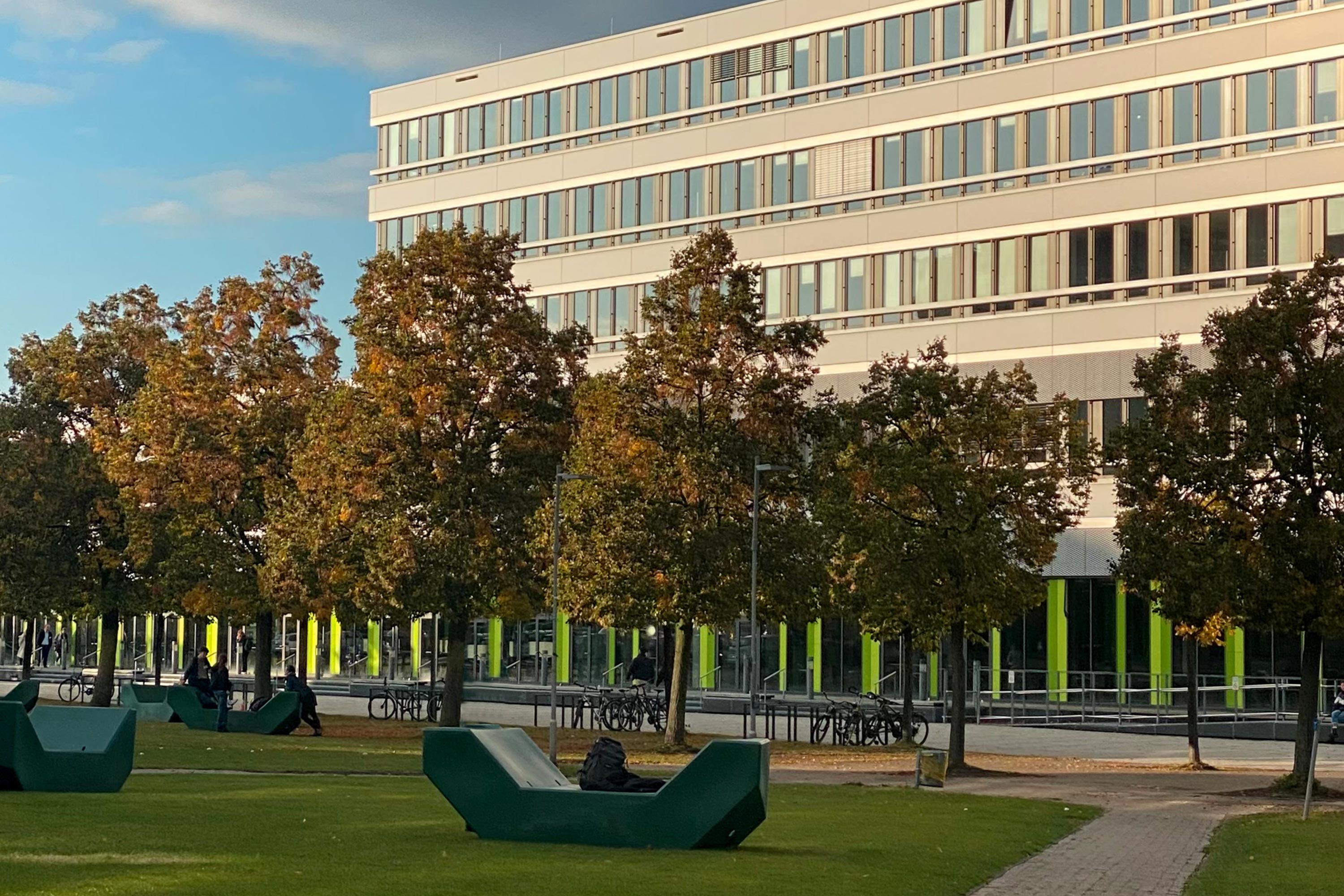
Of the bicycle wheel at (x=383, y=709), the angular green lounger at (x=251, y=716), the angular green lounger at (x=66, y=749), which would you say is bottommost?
the bicycle wheel at (x=383, y=709)

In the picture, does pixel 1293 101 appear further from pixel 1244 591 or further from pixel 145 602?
pixel 145 602

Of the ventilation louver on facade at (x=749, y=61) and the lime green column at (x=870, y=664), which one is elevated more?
the ventilation louver on facade at (x=749, y=61)

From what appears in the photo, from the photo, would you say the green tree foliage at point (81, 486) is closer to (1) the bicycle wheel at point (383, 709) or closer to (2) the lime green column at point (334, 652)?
(1) the bicycle wheel at point (383, 709)

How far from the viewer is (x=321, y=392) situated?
4819cm

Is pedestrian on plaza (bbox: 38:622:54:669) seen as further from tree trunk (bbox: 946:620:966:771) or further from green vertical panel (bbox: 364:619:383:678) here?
tree trunk (bbox: 946:620:966:771)

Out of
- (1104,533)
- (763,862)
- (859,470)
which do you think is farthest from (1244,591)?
(1104,533)

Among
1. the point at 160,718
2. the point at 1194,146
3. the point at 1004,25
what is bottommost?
the point at 160,718

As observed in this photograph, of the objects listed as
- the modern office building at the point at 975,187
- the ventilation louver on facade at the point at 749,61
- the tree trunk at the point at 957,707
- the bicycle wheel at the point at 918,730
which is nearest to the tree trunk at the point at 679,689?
the bicycle wheel at the point at 918,730

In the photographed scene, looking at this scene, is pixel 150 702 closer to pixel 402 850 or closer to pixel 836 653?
pixel 836 653

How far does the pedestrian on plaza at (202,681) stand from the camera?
4369cm

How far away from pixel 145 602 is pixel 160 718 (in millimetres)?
9660

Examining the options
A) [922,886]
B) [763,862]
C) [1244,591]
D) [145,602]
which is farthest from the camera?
[145,602]

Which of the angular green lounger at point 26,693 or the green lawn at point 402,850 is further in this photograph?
the angular green lounger at point 26,693

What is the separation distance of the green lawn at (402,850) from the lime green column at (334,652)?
62070 mm
